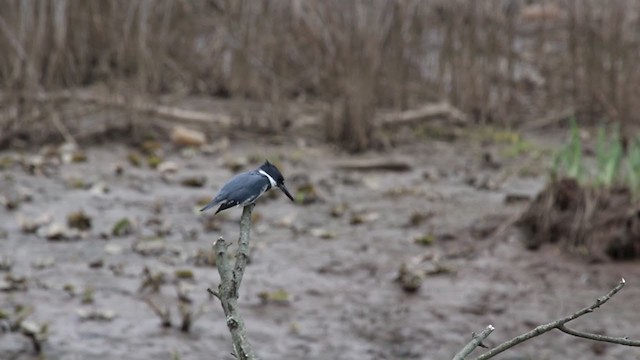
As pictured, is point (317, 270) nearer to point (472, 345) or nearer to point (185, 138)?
point (185, 138)

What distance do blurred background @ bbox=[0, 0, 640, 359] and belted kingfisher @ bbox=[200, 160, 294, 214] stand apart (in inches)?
133

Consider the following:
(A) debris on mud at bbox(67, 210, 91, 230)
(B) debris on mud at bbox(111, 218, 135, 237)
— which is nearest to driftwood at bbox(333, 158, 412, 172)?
(B) debris on mud at bbox(111, 218, 135, 237)

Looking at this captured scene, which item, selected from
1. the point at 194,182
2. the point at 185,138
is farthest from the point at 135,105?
the point at 194,182

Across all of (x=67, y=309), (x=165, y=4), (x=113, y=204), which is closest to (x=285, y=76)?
(x=165, y=4)

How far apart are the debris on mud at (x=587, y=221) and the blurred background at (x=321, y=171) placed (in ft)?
0.04

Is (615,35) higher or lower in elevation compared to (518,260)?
higher

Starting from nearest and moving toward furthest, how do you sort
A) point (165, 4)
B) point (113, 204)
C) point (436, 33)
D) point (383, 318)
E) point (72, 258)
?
point (383, 318) → point (72, 258) → point (113, 204) → point (165, 4) → point (436, 33)

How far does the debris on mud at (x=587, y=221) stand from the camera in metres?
6.40

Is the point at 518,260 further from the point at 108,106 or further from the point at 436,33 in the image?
the point at 436,33

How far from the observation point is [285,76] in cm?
1017

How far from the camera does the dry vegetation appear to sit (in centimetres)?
915

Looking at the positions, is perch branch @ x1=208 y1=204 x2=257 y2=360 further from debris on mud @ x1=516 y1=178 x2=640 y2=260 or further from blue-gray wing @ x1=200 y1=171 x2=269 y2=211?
debris on mud @ x1=516 y1=178 x2=640 y2=260

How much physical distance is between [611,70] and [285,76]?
2.56 meters

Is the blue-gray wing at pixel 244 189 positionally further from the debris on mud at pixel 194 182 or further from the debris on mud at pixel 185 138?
the debris on mud at pixel 185 138
